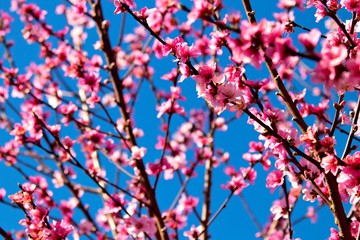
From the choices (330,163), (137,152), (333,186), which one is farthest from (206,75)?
(137,152)

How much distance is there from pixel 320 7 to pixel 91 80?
6.92 ft

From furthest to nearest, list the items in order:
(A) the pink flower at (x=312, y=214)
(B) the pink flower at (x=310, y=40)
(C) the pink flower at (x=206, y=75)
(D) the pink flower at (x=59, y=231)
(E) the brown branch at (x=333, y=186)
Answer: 1. (A) the pink flower at (x=312, y=214)
2. (D) the pink flower at (x=59, y=231)
3. (E) the brown branch at (x=333, y=186)
4. (C) the pink flower at (x=206, y=75)
5. (B) the pink flower at (x=310, y=40)

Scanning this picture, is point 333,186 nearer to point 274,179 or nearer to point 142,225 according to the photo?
point 274,179

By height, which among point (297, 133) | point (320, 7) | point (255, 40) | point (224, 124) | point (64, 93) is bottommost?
point (255, 40)

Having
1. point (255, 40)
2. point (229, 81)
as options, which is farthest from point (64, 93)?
point (255, 40)

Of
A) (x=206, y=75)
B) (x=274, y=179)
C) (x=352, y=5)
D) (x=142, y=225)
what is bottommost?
(x=274, y=179)

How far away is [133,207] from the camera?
3.88 m

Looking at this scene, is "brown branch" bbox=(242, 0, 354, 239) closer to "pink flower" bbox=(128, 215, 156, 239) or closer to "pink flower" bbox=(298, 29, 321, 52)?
"pink flower" bbox=(298, 29, 321, 52)

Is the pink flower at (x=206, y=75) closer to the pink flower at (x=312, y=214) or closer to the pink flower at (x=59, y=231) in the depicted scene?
the pink flower at (x=59, y=231)

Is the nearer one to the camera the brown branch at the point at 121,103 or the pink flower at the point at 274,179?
the pink flower at the point at 274,179

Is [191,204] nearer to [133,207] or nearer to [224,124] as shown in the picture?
[133,207]

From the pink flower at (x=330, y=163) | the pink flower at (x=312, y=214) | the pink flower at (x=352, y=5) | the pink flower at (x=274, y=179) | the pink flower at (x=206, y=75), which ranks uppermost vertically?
the pink flower at (x=312, y=214)

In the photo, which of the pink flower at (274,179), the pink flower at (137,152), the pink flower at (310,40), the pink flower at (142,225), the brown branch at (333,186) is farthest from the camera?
the pink flower at (137,152)

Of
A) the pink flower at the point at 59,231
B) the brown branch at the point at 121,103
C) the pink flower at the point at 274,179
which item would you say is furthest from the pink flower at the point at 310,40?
the brown branch at the point at 121,103
